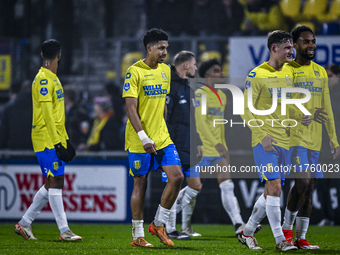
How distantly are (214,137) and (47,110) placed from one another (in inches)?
102

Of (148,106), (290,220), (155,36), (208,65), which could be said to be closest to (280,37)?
(155,36)

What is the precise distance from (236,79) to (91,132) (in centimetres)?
324

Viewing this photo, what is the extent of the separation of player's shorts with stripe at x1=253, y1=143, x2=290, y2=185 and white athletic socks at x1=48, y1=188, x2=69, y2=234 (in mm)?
2369

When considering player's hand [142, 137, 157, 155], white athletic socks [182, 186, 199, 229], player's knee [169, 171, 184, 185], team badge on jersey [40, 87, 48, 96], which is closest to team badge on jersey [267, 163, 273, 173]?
player's knee [169, 171, 184, 185]

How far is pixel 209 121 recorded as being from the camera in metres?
7.90

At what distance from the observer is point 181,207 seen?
7.54 m

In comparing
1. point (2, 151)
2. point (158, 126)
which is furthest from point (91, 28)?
point (158, 126)

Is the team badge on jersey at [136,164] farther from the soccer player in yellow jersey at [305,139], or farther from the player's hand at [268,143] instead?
the soccer player in yellow jersey at [305,139]

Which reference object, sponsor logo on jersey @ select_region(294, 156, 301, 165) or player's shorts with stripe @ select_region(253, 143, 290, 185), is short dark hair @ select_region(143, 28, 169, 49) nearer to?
player's shorts with stripe @ select_region(253, 143, 290, 185)

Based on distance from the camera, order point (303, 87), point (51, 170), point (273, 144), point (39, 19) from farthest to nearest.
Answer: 1. point (39, 19)
2. point (51, 170)
3. point (303, 87)
4. point (273, 144)

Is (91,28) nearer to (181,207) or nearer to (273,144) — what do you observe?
(181,207)

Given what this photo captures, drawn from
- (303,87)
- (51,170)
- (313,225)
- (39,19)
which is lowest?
(313,225)

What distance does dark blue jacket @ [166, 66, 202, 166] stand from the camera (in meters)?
6.80

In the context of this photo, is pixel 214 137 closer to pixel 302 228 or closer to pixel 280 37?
pixel 302 228
